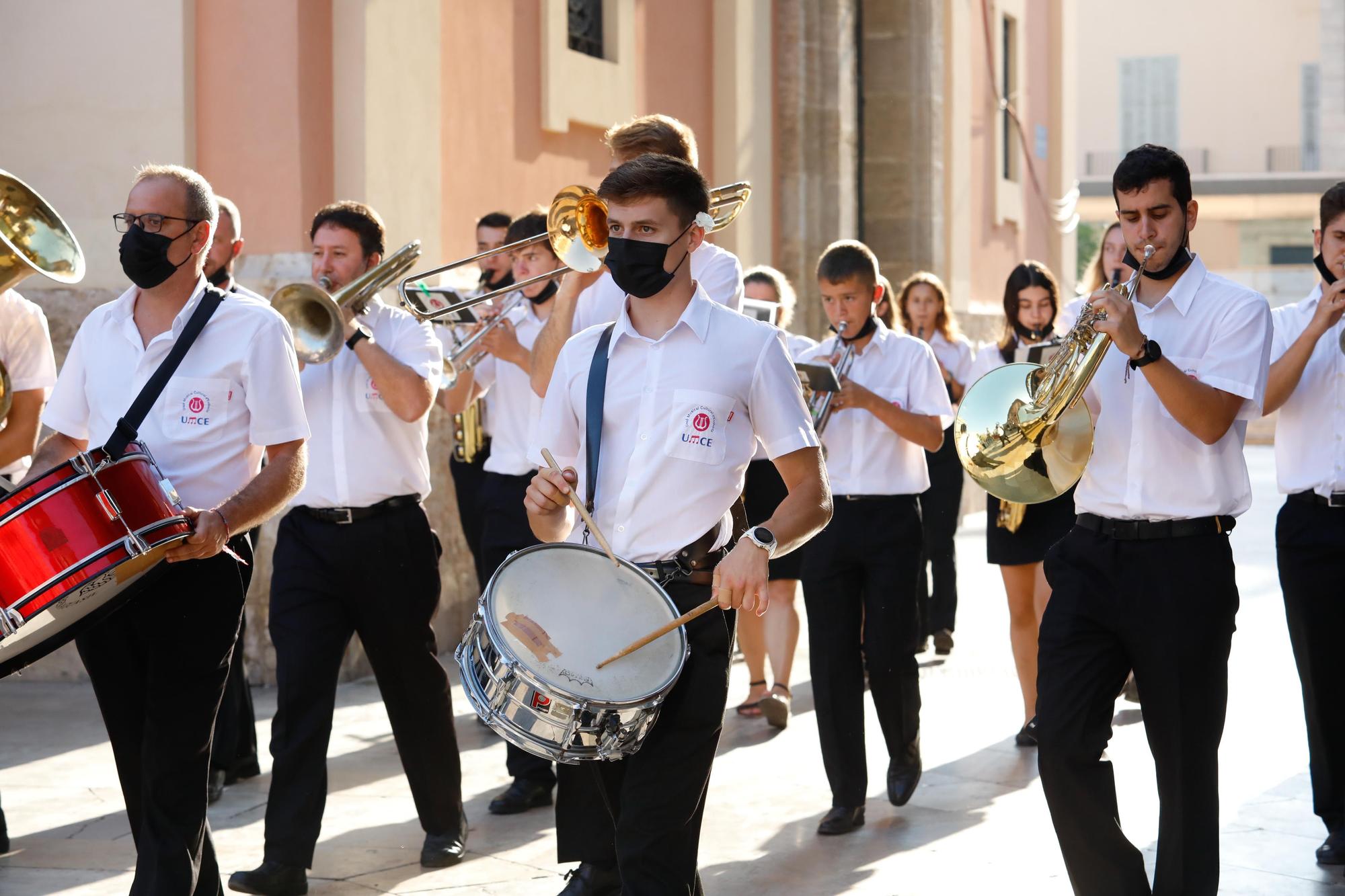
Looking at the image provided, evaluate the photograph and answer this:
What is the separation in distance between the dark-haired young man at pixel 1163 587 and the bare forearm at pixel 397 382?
2.13 metres

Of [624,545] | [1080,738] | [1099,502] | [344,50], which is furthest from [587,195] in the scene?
[344,50]

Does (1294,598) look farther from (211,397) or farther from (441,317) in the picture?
(211,397)

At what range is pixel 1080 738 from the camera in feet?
13.2

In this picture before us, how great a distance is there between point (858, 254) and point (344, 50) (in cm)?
329

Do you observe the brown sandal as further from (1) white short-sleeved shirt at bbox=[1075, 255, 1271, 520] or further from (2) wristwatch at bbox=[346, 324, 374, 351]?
(1) white short-sleeved shirt at bbox=[1075, 255, 1271, 520]

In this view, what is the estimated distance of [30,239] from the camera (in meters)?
4.51

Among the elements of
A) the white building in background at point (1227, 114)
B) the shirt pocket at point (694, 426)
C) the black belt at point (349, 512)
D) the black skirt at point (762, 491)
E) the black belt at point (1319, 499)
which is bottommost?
the black skirt at point (762, 491)

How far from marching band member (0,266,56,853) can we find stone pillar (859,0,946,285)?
9.99 meters

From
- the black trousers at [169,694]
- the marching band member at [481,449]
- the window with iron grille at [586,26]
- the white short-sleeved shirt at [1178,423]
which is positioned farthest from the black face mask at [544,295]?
the window with iron grille at [586,26]

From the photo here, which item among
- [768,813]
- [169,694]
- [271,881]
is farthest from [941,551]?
[169,694]

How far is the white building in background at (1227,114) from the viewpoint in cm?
3900

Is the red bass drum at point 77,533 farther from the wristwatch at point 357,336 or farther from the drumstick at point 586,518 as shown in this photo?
the wristwatch at point 357,336

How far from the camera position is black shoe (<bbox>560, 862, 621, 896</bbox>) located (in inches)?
158

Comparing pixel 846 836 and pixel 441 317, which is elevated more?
pixel 441 317
